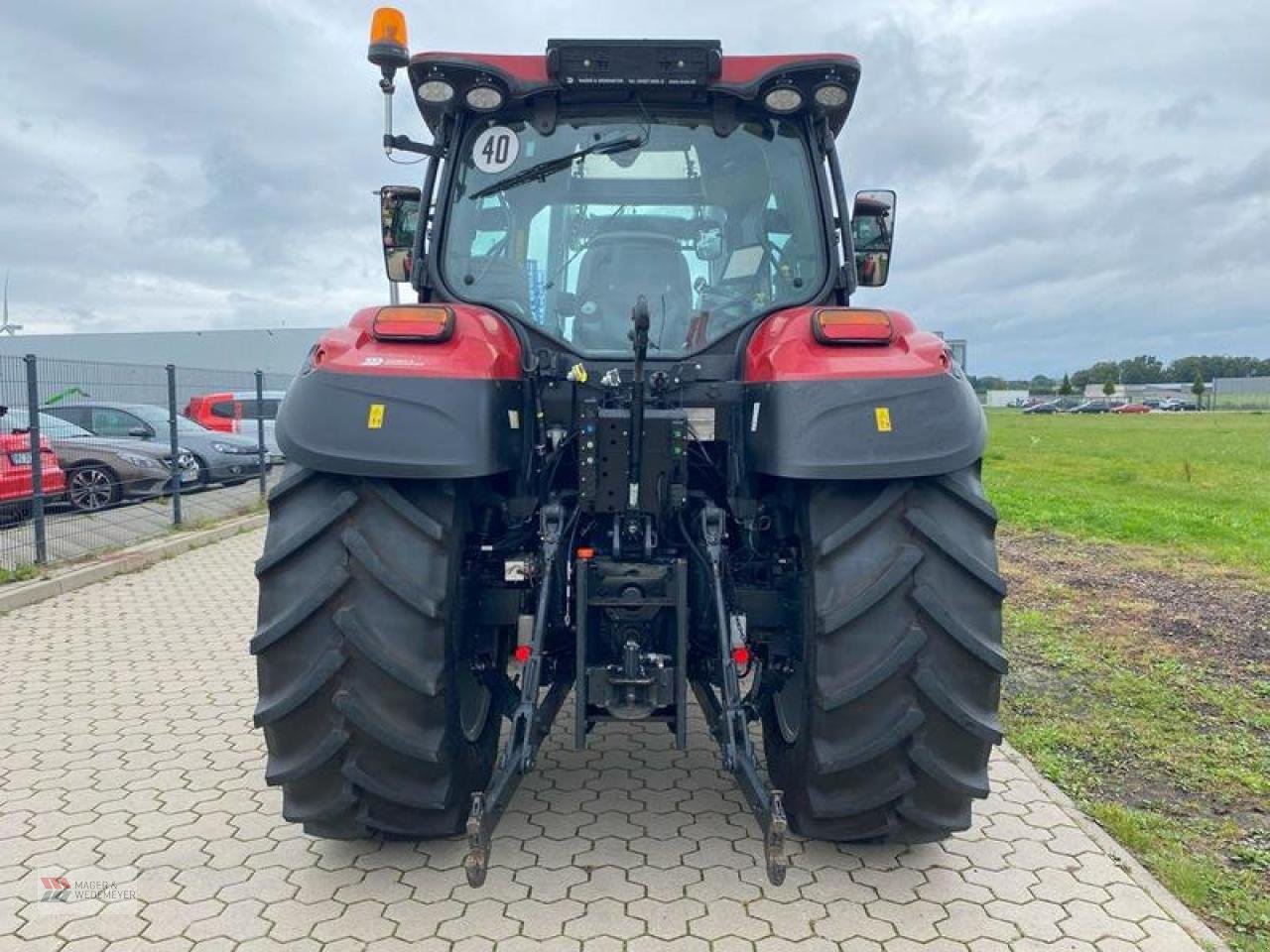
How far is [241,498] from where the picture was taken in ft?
44.8

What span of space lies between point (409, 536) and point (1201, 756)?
3712 mm

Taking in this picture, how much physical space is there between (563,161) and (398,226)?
920 mm

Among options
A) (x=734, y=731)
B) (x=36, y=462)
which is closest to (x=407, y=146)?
(x=734, y=731)

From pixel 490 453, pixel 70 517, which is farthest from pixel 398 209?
pixel 70 517

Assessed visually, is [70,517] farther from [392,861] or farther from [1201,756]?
[1201,756]

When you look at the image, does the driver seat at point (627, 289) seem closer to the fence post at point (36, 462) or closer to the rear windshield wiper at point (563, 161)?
the rear windshield wiper at point (563, 161)

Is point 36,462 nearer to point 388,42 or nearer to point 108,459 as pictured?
point 108,459

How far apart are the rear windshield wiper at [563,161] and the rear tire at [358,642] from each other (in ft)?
4.63

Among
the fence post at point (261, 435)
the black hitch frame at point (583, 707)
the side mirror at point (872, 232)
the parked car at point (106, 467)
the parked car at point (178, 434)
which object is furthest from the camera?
the fence post at point (261, 435)

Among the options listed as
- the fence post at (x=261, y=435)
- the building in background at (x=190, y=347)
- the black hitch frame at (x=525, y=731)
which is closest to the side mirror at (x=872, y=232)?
the black hitch frame at (x=525, y=731)

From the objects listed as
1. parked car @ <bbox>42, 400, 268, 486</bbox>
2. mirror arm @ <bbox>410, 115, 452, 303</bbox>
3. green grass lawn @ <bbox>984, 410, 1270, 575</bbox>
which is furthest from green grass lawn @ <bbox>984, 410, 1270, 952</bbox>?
parked car @ <bbox>42, 400, 268, 486</bbox>

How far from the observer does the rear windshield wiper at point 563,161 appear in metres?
3.64

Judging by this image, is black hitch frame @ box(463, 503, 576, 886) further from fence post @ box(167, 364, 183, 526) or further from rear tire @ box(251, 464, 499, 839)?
fence post @ box(167, 364, 183, 526)

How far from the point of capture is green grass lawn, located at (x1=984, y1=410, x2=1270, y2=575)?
10.4m
